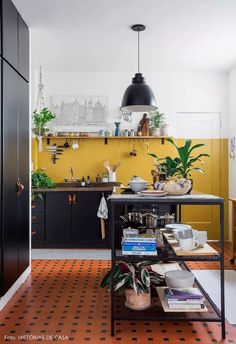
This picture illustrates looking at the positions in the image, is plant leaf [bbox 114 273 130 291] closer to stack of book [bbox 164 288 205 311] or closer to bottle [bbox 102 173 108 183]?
stack of book [bbox 164 288 205 311]

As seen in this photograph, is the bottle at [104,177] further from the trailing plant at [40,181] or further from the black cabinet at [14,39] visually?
the black cabinet at [14,39]

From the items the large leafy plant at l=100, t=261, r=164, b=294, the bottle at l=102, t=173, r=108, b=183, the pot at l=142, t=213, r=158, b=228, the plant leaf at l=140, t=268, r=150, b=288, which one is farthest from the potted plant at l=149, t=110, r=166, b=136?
the plant leaf at l=140, t=268, r=150, b=288

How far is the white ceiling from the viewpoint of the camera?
370 centimetres

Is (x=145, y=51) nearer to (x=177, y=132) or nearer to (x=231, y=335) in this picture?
(x=177, y=132)

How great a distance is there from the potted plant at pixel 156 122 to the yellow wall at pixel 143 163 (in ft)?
0.75

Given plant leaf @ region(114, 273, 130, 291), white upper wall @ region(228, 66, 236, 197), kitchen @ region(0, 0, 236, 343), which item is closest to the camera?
plant leaf @ region(114, 273, 130, 291)

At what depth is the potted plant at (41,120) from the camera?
18.8 feet

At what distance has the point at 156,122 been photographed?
617 centimetres

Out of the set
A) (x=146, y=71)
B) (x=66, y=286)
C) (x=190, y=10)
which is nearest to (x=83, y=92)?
(x=146, y=71)

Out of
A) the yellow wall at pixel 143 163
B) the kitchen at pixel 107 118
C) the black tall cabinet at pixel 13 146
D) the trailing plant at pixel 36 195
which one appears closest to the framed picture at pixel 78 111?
the kitchen at pixel 107 118

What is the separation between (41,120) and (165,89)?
2208 mm

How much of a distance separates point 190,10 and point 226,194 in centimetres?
348

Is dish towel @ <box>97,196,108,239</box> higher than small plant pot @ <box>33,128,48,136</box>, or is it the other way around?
small plant pot @ <box>33,128,48,136</box>

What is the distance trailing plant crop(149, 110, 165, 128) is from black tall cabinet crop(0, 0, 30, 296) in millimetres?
2584
